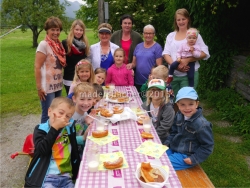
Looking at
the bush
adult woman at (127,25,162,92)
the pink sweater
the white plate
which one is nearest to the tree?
the bush

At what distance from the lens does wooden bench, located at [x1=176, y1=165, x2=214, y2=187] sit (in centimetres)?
228

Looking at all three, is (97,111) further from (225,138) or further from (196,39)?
(225,138)

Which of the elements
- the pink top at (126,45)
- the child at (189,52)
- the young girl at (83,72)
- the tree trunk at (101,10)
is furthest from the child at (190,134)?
the tree trunk at (101,10)

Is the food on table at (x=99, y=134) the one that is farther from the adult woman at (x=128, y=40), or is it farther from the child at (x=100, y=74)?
the adult woman at (x=128, y=40)

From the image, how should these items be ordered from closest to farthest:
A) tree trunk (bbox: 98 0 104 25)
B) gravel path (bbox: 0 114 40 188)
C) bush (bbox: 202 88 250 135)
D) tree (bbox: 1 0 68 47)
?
1. gravel path (bbox: 0 114 40 188)
2. bush (bbox: 202 88 250 135)
3. tree trunk (bbox: 98 0 104 25)
4. tree (bbox: 1 0 68 47)

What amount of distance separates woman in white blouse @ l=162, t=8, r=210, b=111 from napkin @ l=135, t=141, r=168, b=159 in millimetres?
1941

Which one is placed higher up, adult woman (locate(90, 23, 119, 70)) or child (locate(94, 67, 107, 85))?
adult woman (locate(90, 23, 119, 70))

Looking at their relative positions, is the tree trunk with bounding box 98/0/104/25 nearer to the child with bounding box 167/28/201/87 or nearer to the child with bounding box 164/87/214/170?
the child with bounding box 167/28/201/87

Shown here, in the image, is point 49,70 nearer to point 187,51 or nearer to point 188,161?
point 187,51

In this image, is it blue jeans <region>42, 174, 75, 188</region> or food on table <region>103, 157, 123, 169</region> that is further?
blue jeans <region>42, 174, 75, 188</region>

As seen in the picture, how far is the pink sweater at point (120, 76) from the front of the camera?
4402mm

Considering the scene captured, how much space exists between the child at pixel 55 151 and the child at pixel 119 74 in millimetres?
2099

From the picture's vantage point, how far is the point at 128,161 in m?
1.97

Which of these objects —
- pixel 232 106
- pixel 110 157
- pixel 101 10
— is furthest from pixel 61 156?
pixel 101 10
